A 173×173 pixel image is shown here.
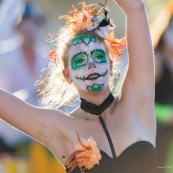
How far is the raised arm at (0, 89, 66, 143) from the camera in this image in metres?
4.57

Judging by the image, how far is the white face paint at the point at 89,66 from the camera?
15.6ft

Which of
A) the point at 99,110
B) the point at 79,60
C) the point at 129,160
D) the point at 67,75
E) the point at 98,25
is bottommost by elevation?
the point at 129,160

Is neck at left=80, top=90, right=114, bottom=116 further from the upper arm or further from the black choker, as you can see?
the upper arm

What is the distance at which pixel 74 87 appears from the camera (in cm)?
495

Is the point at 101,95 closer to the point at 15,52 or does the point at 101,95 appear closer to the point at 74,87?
the point at 74,87

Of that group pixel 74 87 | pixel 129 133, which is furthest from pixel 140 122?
pixel 74 87

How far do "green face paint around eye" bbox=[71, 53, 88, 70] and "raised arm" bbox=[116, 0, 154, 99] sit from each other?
0.81 ft

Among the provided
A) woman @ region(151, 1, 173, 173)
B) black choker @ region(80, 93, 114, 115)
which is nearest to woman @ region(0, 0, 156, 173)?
black choker @ region(80, 93, 114, 115)

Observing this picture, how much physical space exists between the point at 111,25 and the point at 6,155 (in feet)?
7.00

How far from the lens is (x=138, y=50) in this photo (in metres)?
4.70

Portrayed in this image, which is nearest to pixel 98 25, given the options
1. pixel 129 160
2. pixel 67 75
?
pixel 67 75

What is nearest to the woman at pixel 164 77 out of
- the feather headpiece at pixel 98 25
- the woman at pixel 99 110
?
the feather headpiece at pixel 98 25

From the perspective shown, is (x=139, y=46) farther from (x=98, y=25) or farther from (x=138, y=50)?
(x=98, y=25)

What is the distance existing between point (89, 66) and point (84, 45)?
12 cm
